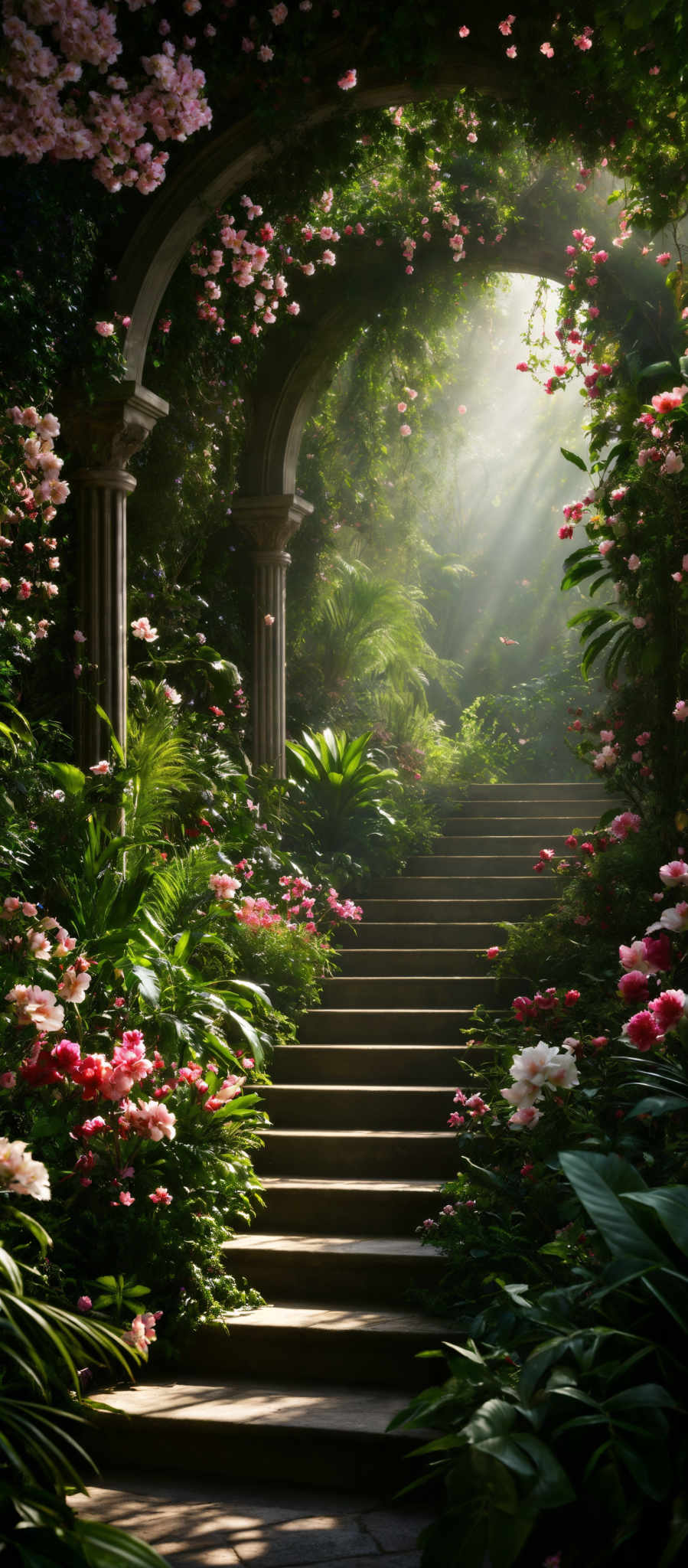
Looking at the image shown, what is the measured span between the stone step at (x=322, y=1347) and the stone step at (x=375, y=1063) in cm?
135

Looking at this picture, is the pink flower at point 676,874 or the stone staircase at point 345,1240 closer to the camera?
the stone staircase at point 345,1240

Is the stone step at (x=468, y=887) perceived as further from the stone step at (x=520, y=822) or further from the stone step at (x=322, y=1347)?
the stone step at (x=322, y=1347)

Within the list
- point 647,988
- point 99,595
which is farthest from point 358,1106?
point 99,595

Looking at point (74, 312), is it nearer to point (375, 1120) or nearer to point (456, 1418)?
point (375, 1120)

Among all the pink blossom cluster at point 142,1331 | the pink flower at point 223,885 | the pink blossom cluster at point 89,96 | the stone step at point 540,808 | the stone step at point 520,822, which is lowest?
the pink blossom cluster at point 142,1331

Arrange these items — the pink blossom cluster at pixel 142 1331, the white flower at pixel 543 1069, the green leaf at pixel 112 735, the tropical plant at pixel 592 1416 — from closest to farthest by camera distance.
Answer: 1. the tropical plant at pixel 592 1416
2. the white flower at pixel 543 1069
3. the pink blossom cluster at pixel 142 1331
4. the green leaf at pixel 112 735

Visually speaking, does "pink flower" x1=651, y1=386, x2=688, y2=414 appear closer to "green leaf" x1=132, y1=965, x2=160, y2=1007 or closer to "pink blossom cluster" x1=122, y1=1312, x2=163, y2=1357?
"green leaf" x1=132, y1=965, x2=160, y2=1007

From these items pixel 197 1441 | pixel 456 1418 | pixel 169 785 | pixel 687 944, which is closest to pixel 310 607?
pixel 169 785

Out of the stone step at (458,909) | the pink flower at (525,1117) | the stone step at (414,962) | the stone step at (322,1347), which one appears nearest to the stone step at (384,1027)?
the stone step at (414,962)

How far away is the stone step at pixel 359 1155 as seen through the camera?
403cm

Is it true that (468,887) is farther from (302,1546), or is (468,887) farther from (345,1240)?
(302,1546)

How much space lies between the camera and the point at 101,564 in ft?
15.9

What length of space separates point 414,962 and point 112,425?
2762 millimetres

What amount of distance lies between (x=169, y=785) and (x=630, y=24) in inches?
130
